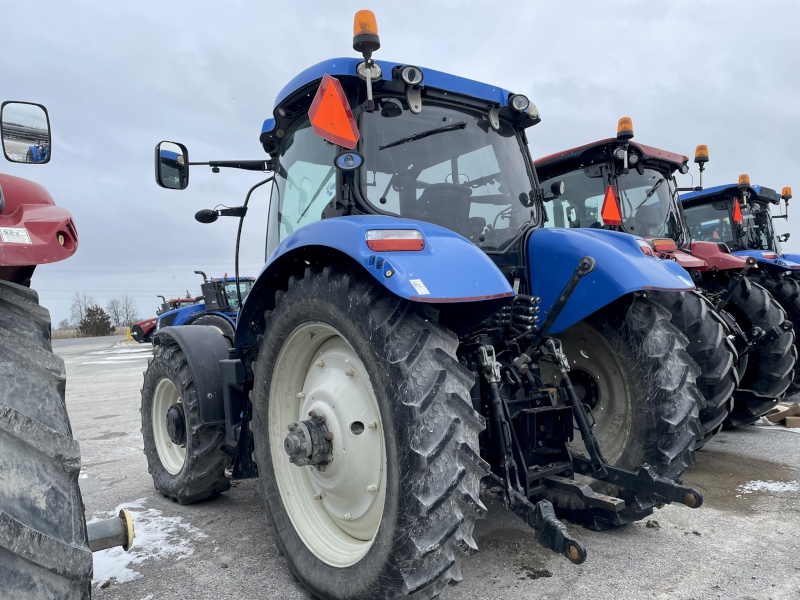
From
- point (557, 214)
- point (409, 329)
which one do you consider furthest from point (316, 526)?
point (557, 214)

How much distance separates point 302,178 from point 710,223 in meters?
7.54

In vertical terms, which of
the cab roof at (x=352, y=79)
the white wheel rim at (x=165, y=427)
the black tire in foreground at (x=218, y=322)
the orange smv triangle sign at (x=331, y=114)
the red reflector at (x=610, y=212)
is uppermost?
the cab roof at (x=352, y=79)

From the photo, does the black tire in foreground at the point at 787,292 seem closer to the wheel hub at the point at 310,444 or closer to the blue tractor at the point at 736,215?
the blue tractor at the point at 736,215

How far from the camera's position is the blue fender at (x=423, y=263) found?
1.89m

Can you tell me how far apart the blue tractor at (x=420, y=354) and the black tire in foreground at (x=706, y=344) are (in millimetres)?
888

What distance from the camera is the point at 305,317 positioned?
2.33 metres

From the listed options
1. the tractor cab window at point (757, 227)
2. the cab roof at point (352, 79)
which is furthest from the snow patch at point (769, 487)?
the tractor cab window at point (757, 227)

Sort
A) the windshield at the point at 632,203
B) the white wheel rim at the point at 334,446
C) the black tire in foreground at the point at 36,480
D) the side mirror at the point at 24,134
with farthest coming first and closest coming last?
1. the windshield at the point at 632,203
2. the white wheel rim at the point at 334,446
3. the side mirror at the point at 24,134
4. the black tire in foreground at the point at 36,480

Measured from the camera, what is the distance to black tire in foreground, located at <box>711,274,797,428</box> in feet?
16.5

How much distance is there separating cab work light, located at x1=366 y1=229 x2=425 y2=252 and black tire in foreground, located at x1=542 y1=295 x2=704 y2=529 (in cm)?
135

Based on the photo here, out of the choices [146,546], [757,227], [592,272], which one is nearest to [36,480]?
[146,546]

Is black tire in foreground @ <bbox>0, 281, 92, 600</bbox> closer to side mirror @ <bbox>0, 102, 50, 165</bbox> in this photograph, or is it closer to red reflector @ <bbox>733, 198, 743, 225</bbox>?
side mirror @ <bbox>0, 102, 50, 165</bbox>

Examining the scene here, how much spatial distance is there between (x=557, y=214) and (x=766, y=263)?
2354 millimetres

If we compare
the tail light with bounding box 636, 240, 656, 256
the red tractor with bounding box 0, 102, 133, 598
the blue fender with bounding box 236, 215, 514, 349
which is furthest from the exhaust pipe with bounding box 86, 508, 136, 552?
the tail light with bounding box 636, 240, 656, 256
